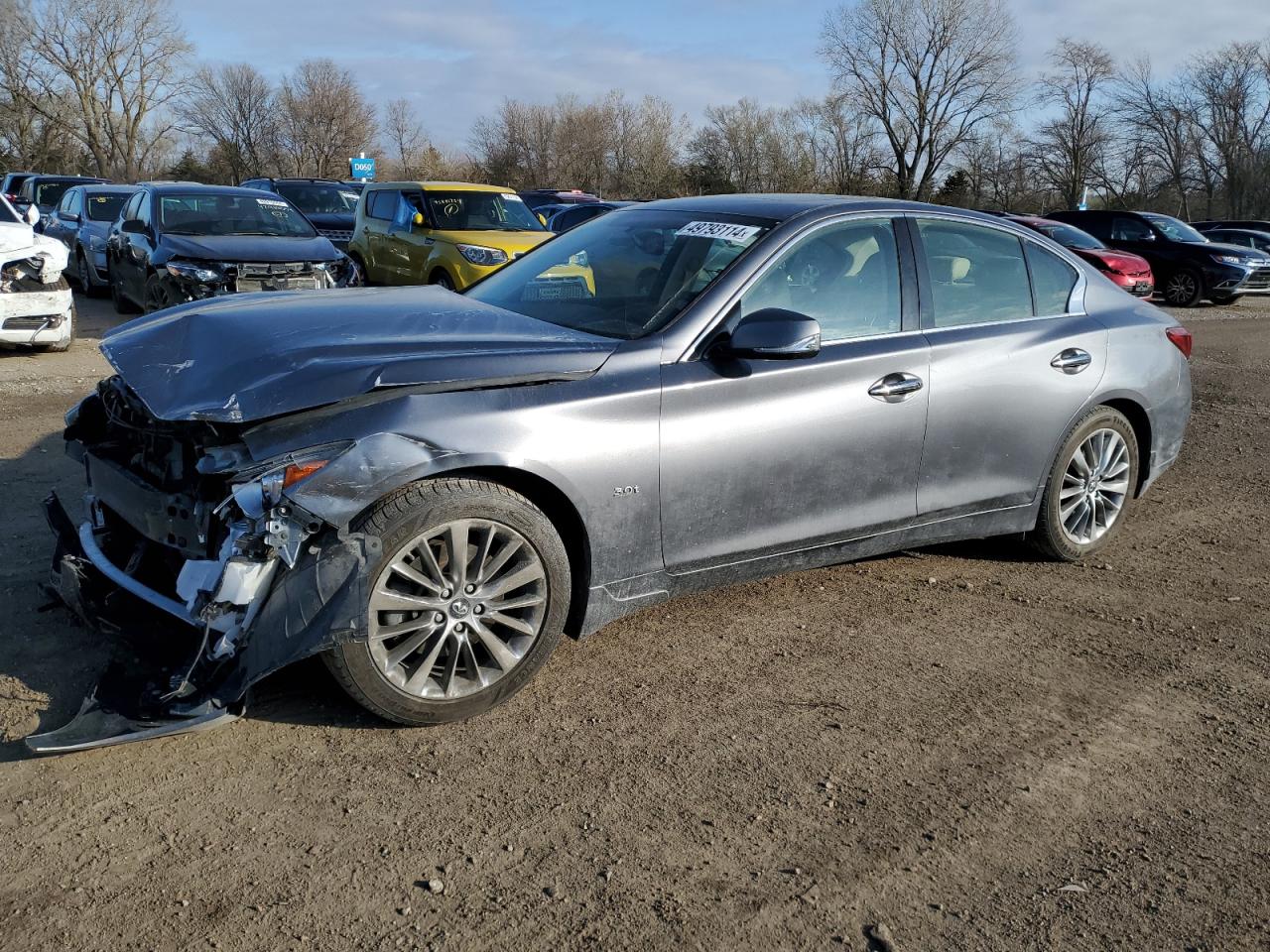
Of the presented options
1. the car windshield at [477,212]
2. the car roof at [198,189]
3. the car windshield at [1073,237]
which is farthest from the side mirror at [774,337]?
the car windshield at [1073,237]

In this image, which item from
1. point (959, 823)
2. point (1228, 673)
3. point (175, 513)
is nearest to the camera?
point (959, 823)

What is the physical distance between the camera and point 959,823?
311cm

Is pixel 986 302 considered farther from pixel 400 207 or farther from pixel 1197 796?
pixel 400 207

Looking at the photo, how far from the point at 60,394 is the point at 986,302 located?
279 inches

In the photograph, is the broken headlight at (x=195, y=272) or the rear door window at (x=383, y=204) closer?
the broken headlight at (x=195, y=272)

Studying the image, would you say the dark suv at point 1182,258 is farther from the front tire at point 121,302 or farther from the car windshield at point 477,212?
the front tire at point 121,302

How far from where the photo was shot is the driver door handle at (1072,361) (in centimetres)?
499

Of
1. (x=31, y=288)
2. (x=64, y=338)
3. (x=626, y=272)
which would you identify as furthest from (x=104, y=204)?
(x=626, y=272)

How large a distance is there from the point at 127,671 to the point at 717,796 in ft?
6.51

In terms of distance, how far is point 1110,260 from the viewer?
1817cm

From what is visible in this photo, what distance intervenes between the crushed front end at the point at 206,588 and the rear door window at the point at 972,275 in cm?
275

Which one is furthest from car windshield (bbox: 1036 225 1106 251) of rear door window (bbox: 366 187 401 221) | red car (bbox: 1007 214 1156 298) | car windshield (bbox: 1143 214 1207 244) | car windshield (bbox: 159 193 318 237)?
car windshield (bbox: 159 193 318 237)

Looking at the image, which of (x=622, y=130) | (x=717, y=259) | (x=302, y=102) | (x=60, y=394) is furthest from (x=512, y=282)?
(x=302, y=102)

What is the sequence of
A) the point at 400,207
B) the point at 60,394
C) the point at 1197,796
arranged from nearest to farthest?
the point at 1197,796 → the point at 60,394 → the point at 400,207
